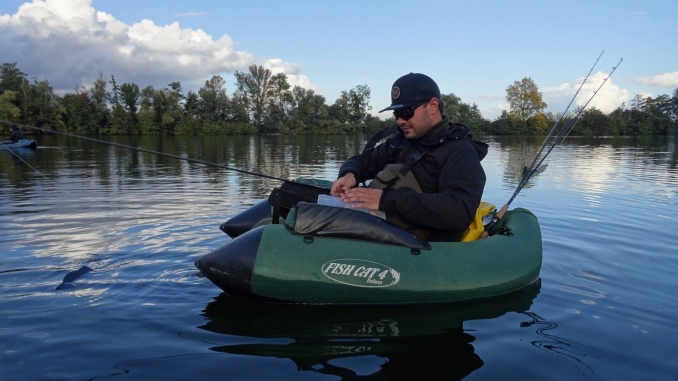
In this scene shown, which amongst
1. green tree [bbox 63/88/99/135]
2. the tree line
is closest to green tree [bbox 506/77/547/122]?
the tree line

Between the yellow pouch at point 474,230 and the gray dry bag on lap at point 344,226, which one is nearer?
the gray dry bag on lap at point 344,226

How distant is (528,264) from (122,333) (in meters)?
3.31

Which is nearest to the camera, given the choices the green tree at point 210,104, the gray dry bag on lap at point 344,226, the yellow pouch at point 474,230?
the gray dry bag on lap at point 344,226

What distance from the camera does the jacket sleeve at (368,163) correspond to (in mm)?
4977

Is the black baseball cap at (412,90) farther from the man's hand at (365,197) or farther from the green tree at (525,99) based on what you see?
the green tree at (525,99)

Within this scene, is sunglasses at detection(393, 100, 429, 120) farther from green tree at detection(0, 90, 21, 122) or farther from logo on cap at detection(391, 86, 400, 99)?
green tree at detection(0, 90, 21, 122)

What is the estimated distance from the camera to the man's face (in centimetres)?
420

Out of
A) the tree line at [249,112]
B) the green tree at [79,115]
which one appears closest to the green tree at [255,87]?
the tree line at [249,112]

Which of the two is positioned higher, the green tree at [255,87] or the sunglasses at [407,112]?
the green tree at [255,87]

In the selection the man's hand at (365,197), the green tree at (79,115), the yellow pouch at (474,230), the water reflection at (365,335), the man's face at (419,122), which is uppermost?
the green tree at (79,115)

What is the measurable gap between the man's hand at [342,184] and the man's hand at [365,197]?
441 mm

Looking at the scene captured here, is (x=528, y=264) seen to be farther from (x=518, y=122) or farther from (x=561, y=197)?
(x=518, y=122)

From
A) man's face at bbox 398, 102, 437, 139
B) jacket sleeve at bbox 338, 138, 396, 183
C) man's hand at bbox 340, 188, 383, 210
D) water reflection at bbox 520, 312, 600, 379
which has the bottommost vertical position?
water reflection at bbox 520, 312, 600, 379

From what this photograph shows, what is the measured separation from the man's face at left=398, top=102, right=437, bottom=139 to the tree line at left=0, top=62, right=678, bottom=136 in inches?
1845
